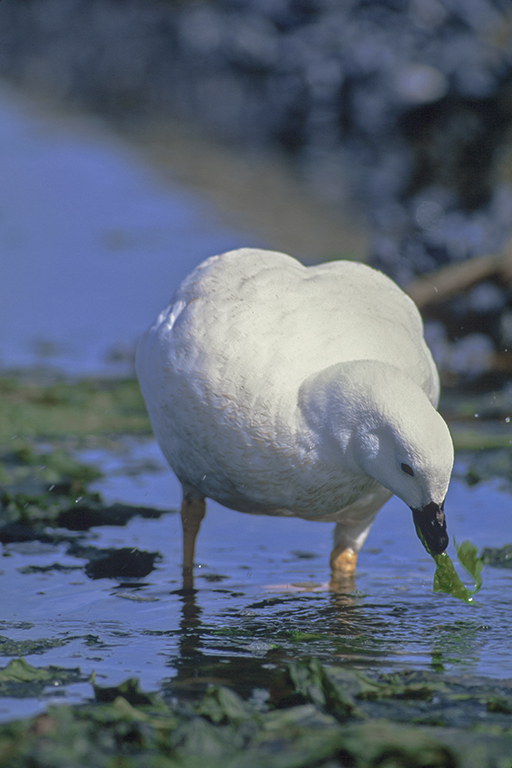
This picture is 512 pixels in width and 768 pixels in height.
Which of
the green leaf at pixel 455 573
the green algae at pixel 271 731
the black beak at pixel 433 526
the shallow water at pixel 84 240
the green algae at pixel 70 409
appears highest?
the shallow water at pixel 84 240

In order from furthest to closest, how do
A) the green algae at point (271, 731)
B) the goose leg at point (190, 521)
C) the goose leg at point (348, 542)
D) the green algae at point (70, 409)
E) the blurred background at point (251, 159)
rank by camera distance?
the blurred background at point (251, 159) < the green algae at point (70, 409) < the goose leg at point (190, 521) < the goose leg at point (348, 542) < the green algae at point (271, 731)

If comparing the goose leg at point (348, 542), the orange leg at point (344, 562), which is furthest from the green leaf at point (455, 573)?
the orange leg at point (344, 562)

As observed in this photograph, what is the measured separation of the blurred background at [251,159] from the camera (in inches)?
441

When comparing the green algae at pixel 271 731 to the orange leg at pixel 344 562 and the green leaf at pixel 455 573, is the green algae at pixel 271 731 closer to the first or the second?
the green leaf at pixel 455 573

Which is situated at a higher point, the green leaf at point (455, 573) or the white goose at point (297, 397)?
the white goose at point (297, 397)

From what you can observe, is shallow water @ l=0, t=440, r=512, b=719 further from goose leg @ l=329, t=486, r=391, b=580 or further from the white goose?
the white goose

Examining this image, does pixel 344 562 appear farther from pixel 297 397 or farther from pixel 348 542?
pixel 297 397

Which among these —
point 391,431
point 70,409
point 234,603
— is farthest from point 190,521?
point 70,409

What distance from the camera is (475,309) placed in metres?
10.4

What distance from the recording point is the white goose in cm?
426

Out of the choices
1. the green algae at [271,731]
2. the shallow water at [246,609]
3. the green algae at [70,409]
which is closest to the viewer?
the green algae at [271,731]

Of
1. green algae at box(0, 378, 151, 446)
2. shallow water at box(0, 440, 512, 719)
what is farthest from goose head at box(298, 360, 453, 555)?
green algae at box(0, 378, 151, 446)

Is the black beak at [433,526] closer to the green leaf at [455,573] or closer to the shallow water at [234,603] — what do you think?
the green leaf at [455,573]

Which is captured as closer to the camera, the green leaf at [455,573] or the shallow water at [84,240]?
the green leaf at [455,573]
